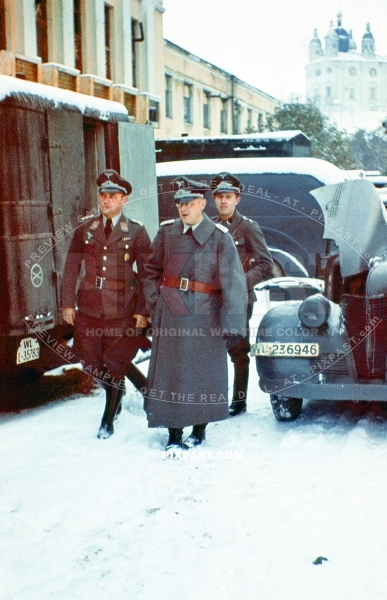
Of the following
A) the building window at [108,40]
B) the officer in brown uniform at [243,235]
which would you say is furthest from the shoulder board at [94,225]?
the building window at [108,40]

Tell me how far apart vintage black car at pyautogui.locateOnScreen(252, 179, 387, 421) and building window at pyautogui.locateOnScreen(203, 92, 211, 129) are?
21901 mm

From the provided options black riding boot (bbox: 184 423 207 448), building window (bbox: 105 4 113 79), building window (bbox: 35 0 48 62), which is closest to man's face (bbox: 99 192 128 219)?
black riding boot (bbox: 184 423 207 448)

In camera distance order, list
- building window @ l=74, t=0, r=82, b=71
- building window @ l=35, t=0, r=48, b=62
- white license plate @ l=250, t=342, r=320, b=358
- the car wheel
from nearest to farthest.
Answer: white license plate @ l=250, t=342, r=320, b=358, the car wheel, building window @ l=35, t=0, r=48, b=62, building window @ l=74, t=0, r=82, b=71

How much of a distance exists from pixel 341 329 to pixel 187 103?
2120 centimetres

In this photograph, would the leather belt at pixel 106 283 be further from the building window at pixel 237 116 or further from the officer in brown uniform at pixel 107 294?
the building window at pixel 237 116

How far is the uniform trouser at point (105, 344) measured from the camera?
5.68 meters

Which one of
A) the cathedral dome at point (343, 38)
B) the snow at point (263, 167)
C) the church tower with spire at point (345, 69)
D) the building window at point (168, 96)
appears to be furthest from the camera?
the cathedral dome at point (343, 38)

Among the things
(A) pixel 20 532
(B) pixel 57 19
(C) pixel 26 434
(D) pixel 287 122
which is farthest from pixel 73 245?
(D) pixel 287 122

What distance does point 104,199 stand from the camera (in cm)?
556

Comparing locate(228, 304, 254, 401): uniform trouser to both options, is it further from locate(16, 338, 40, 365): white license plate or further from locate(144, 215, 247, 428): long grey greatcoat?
locate(16, 338, 40, 365): white license plate

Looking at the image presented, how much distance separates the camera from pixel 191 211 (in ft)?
16.9

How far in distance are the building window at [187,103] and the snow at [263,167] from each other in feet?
46.0

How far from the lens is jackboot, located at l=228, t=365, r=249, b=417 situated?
6305 millimetres

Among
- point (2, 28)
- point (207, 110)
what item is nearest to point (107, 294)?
point (2, 28)
